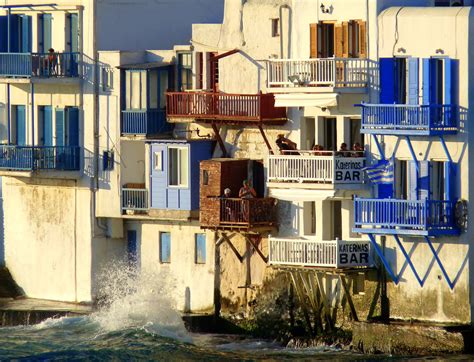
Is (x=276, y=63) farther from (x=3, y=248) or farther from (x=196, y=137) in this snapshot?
(x=3, y=248)

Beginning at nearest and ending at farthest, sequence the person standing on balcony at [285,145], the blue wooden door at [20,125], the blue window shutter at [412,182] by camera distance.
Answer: the blue window shutter at [412,182] → the person standing on balcony at [285,145] → the blue wooden door at [20,125]

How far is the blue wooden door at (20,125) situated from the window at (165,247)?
21.0 feet

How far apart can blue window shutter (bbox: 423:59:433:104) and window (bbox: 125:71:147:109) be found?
10849 millimetres

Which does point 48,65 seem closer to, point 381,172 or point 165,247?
point 165,247

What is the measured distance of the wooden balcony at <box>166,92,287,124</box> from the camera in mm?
73938

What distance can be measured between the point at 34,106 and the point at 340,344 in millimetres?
14709

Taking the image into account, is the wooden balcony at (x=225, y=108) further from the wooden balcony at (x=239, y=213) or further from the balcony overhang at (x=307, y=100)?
the wooden balcony at (x=239, y=213)

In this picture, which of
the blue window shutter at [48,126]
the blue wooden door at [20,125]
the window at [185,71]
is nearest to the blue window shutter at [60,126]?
the blue window shutter at [48,126]

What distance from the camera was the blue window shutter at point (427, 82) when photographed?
229 feet

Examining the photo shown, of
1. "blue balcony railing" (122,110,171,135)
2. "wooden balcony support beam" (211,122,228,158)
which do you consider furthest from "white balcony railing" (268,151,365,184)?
"blue balcony railing" (122,110,171,135)

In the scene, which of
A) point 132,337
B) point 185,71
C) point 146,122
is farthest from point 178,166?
point 132,337

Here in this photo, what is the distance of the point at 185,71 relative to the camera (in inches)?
3054

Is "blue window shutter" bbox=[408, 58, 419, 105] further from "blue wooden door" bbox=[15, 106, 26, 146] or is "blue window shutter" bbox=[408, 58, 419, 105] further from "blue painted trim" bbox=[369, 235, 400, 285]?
"blue wooden door" bbox=[15, 106, 26, 146]

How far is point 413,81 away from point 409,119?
3.65 ft
